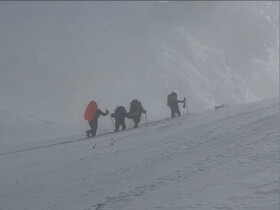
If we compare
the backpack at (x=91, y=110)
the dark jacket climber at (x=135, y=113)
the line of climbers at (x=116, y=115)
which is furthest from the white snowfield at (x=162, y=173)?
the dark jacket climber at (x=135, y=113)

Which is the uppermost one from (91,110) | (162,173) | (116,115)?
(91,110)

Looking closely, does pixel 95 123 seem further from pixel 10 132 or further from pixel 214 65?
pixel 214 65

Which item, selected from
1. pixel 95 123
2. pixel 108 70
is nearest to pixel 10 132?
pixel 95 123

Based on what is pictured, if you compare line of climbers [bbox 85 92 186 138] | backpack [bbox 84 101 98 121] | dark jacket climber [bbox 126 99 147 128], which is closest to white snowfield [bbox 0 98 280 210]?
line of climbers [bbox 85 92 186 138]

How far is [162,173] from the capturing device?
9414 mm

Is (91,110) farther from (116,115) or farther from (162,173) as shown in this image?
(162,173)

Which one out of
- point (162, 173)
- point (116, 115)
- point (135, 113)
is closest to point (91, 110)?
point (116, 115)

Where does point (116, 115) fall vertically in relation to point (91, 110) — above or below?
below

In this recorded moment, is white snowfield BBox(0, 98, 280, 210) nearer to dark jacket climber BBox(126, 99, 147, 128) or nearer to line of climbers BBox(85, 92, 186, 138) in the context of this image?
line of climbers BBox(85, 92, 186, 138)

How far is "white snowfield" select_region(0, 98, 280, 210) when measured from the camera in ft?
24.7

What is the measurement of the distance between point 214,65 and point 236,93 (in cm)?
650

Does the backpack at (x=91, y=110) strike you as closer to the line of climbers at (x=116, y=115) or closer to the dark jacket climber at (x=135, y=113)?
the line of climbers at (x=116, y=115)

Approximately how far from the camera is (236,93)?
71.9 m

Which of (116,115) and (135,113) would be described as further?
(135,113)
